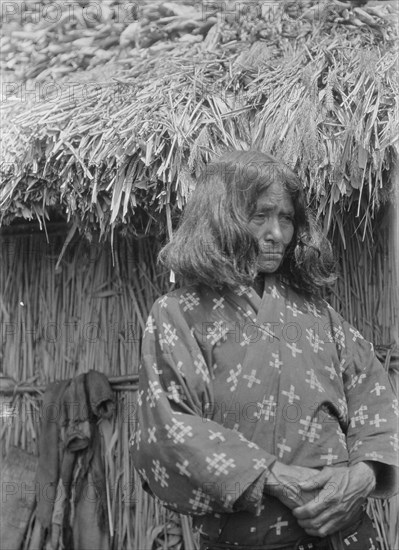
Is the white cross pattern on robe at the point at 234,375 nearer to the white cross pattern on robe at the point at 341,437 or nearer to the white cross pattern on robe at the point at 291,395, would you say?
the white cross pattern on robe at the point at 291,395

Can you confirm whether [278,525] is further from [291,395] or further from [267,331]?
[267,331]

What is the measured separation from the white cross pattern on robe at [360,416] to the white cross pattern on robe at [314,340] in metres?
0.16

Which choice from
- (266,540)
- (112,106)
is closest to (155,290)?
(112,106)

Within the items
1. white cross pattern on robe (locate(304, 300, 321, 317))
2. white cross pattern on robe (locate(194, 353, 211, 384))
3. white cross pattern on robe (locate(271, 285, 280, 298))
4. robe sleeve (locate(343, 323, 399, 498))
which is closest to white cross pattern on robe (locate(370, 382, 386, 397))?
robe sleeve (locate(343, 323, 399, 498))

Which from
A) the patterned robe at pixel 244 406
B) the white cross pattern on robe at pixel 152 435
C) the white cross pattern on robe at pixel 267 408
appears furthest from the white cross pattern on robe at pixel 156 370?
the white cross pattern on robe at pixel 267 408

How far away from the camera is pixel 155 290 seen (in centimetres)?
283

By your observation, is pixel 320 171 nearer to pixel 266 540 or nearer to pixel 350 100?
pixel 350 100

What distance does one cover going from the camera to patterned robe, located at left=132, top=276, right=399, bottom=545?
5.94 feet

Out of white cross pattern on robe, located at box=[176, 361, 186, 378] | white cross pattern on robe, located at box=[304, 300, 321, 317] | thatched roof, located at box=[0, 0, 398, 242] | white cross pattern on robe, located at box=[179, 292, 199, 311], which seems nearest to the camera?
white cross pattern on robe, located at box=[176, 361, 186, 378]

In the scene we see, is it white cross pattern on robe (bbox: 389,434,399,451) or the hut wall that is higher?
the hut wall

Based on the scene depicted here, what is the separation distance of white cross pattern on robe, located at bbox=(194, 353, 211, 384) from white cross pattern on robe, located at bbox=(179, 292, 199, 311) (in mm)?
122

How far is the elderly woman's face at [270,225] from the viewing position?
203 centimetres

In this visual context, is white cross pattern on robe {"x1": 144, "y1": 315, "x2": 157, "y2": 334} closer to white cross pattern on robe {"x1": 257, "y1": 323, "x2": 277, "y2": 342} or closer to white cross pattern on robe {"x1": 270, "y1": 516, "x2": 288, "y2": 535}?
white cross pattern on robe {"x1": 257, "y1": 323, "x2": 277, "y2": 342}

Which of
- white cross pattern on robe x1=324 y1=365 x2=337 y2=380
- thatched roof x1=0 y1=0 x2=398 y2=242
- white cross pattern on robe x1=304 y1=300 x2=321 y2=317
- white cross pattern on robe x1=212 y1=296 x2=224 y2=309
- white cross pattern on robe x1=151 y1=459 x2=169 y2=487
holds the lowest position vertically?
white cross pattern on robe x1=151 y1=459 x2=169 y2=487
